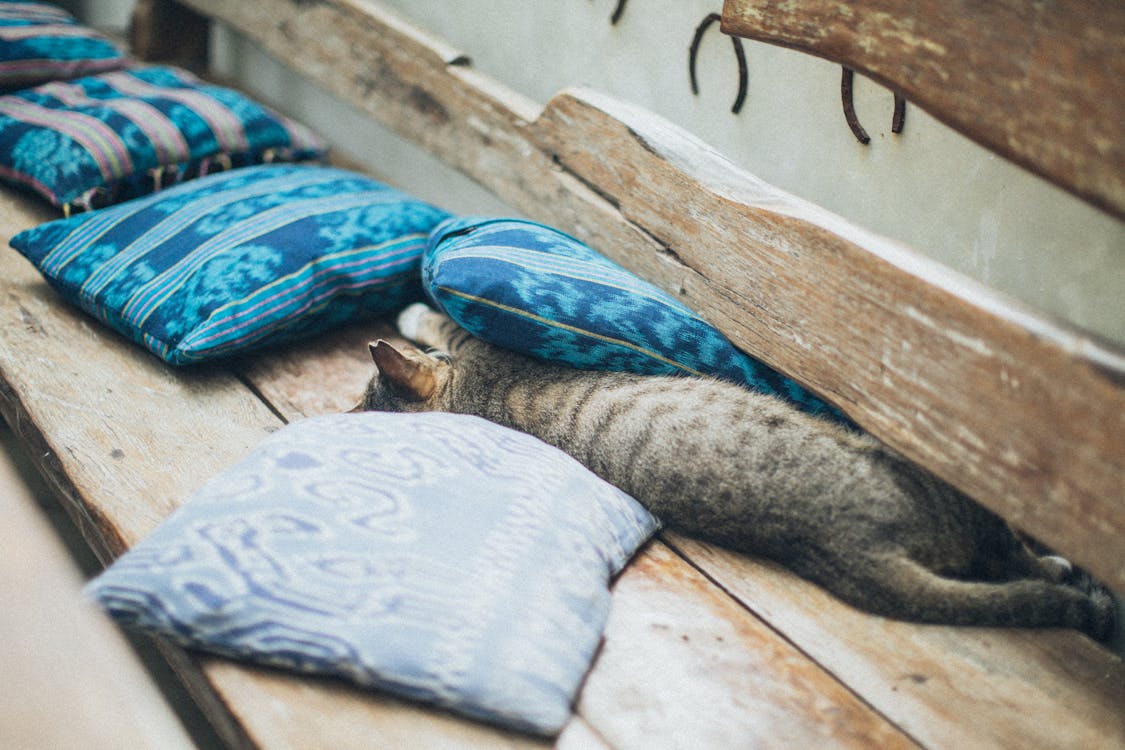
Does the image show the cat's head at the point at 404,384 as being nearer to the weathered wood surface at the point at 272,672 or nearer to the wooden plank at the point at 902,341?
the weathered wood surface at the point at 272,672

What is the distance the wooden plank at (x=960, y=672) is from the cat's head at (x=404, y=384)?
0.66 m

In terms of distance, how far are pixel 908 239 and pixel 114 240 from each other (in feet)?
5.15

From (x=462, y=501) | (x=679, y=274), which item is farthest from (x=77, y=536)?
(x=679, y=274)

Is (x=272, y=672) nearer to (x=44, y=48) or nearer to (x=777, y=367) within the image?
(x=777, y=367)

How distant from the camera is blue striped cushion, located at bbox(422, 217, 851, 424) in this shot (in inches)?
58.7

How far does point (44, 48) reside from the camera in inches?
97.5

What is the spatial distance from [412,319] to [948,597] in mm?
1240

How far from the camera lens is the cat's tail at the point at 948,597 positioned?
126cm

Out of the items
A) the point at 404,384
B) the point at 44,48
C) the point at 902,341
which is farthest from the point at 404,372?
the point at 44,48

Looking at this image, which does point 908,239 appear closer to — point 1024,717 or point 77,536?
point 1024,717

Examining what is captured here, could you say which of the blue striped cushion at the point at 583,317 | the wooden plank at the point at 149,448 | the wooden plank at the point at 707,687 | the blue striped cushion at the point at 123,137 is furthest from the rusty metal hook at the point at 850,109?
the blue striped cushion at the point at 123,137

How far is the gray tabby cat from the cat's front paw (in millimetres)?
416

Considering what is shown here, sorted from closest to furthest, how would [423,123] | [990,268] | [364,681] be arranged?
[364,681] → [990,268] → [423,123]

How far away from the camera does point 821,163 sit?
64.7 inches
